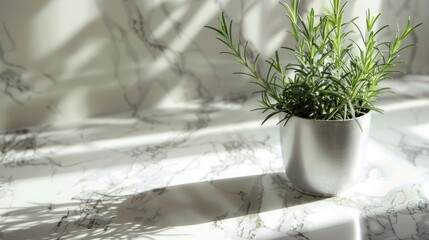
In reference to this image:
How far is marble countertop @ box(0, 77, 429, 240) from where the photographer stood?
2.84ft

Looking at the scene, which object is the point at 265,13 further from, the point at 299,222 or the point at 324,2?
the point at 299,222

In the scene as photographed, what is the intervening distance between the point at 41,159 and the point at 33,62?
22 cm

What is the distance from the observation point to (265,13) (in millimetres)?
1328

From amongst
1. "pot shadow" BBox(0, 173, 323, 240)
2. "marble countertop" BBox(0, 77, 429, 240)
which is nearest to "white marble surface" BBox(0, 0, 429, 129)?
"marble countertop" BBox(0, 77, 429, 240)

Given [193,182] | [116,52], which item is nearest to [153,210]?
[193,182]

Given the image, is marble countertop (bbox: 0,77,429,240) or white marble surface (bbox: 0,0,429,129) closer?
marble countertop (bbox: 0,77,429,240)

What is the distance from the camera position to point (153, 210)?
92 cm

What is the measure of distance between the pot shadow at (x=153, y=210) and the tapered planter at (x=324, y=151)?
5cm

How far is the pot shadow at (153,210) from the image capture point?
2.85ft

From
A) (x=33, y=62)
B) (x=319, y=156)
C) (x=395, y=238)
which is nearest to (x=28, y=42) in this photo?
(x=33, y=62)

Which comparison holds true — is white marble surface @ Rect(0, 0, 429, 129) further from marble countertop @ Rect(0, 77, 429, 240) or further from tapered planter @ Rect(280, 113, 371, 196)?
tapered planter @ Rect(280, 113, 371, 196)

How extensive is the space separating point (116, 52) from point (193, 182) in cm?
40

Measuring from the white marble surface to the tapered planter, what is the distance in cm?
47

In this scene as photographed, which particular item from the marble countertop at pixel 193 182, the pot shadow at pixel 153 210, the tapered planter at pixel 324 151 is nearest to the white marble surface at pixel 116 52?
the marble countertop at pixel 193 182
